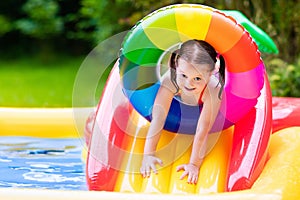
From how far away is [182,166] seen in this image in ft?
10.7

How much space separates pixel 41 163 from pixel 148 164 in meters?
0.93

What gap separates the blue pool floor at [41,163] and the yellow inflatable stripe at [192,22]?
0.95 metres

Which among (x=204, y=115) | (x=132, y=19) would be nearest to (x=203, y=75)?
(x=204, y=115)

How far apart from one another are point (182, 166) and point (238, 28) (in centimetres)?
66

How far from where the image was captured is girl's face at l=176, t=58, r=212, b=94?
3.09 m

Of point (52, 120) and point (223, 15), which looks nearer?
point (223, 15)

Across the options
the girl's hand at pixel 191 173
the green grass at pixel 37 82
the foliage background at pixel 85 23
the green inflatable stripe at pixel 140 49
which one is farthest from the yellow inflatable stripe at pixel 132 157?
the green grass at pixel 37 82

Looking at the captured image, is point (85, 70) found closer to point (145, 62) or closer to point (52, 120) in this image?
point (145, 62)

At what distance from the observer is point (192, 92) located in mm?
3186

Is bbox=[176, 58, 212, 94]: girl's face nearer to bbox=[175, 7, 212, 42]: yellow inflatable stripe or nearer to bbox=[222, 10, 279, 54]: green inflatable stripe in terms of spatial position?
bbox=[175, 7, 212, 42]: yellow inflatable stripe

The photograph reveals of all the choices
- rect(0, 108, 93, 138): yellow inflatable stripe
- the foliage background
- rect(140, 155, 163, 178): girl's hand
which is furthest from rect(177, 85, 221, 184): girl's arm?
the foliage background

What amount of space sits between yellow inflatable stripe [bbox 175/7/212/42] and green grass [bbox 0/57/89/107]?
13.1ft

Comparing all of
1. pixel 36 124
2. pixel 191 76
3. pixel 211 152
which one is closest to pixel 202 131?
pixel 211 152

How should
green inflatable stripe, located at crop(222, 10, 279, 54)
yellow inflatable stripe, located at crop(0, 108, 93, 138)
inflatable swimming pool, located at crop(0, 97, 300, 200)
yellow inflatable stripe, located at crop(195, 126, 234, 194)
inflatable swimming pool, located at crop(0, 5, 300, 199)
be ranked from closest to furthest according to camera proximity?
1. inflatable swimming pool, located at crop(0, 97, 300, 200)
2. inflatable swimming pool, located at crop(0, 5, 300, 199)
3. yellow inflatable stripe, located at crop(195, 126, 234, 194)
4. green inflatable stripe, located at crop(222, 10, 279, 54)
5. yellow inflatable stripe, located at crop(0, 108, 93, 138)
